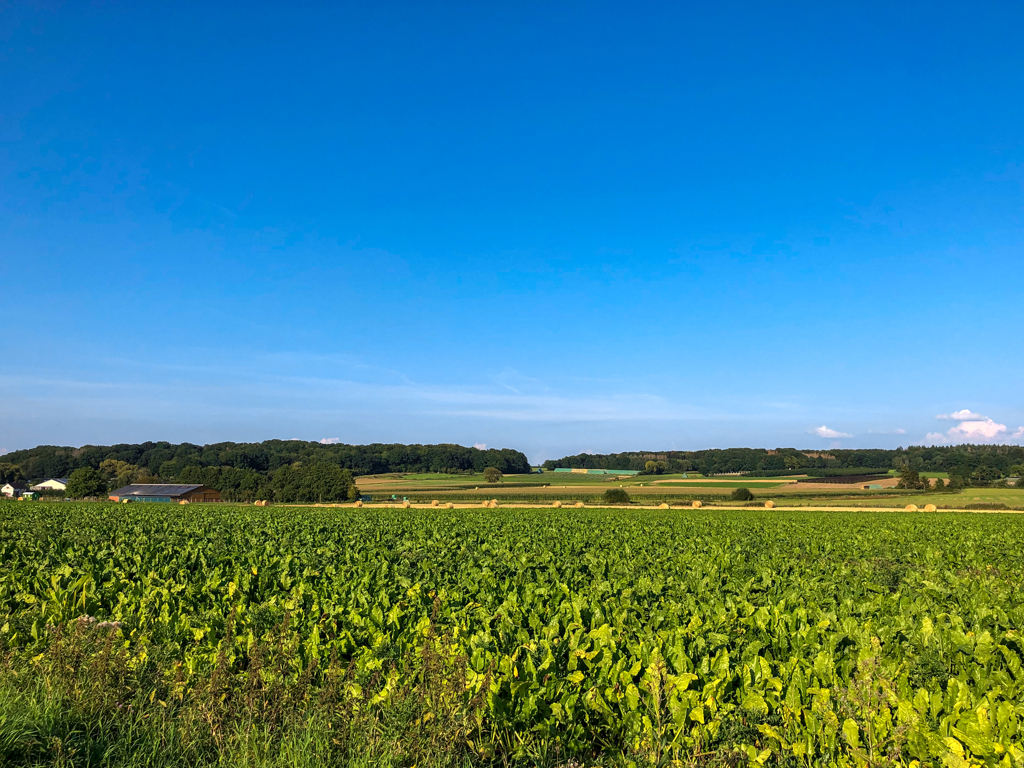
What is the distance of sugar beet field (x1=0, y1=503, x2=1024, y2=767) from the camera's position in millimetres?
4469

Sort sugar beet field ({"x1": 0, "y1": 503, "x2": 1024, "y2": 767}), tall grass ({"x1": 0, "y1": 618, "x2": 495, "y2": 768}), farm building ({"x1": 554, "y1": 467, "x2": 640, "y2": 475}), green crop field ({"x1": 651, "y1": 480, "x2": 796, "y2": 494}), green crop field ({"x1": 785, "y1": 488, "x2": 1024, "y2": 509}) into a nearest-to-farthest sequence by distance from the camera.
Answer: sugar beet field ({"x1": 0, "y1": 503, "x2": 1024, "y2": 767}) < tall grass ({"x1": 0, "y1": 618, "x2": 495, "y2": 768}) < green crop field ({"x1": 785, "y1": 488, "x2": 1024, "y2": 509}) < green crop field ({"x1": 651, "y1": 480, "x2": 796, "y2": 494}) < farm building ({"x1": 554, "y1": 467, "x2": 640, "y2": 475})

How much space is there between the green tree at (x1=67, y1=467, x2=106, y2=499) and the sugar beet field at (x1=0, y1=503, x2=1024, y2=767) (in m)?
92.1

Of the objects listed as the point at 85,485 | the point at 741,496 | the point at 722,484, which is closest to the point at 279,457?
the point at 85,485

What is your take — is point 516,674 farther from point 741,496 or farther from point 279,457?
point 279,457

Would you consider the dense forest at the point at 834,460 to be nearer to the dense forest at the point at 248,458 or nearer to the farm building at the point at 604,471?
the farm building at the point at 604,471

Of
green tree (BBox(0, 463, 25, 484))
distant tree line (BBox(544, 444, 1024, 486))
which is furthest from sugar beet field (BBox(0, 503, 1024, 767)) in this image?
green tree (BBox(0, 463, 25, 484))

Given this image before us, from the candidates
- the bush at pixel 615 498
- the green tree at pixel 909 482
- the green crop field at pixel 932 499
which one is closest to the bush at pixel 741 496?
the green crop field at pixel 932 499

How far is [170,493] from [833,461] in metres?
129

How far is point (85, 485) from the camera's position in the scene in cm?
8338

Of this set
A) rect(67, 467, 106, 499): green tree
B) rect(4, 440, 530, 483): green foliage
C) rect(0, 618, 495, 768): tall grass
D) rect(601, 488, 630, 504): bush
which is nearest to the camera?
rect(0, 618, 495, 768): tall grass

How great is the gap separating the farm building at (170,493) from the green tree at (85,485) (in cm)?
218

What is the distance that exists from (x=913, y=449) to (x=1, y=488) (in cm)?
19052

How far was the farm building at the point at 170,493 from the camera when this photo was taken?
82125 mm

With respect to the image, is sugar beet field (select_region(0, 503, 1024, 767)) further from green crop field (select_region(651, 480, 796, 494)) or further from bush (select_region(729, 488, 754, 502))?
green crop field (select_region(651, 480, 796, 494))
